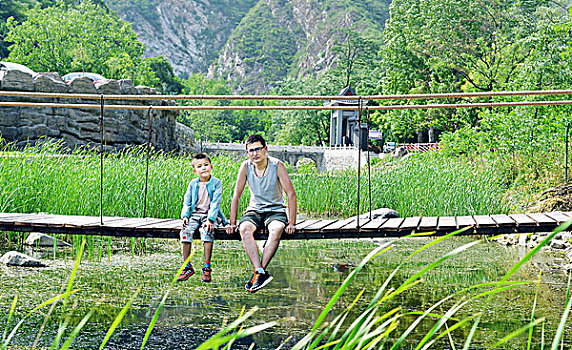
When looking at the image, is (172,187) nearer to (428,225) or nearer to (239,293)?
(239,293)

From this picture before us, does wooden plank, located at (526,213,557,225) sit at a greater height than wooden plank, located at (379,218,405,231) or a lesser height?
greater

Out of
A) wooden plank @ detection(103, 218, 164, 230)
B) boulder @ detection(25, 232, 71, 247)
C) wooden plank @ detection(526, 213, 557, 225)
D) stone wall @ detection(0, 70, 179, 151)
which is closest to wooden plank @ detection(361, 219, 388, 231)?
wooden plank @ detection(526, 213, 557, 225)

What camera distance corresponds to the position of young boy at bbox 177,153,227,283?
3.65 m

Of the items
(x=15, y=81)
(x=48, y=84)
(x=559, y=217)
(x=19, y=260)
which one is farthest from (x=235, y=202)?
(x=48, y=84)

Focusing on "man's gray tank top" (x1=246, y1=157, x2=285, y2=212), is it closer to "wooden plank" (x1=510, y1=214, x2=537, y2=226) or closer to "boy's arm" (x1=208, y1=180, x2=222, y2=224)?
"boy's arm" (x1=208, y1=180, x2=222, y2=224)

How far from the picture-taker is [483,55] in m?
18.6

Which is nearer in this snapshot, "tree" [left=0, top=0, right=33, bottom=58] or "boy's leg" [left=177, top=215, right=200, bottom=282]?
"boy's leg" [left=177, top=215, right=200, bottom=282]

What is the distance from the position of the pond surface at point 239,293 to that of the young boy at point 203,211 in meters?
0.56

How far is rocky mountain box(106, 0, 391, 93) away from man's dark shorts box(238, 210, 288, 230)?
65510 millimetres

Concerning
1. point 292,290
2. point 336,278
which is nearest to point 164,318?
point 292,290

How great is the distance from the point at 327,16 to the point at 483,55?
7202 centimetres

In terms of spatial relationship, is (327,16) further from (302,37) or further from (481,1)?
(481,1)

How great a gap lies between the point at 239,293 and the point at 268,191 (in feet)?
4.78

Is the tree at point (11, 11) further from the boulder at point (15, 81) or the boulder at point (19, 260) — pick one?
the boulder at point (19, 260)
